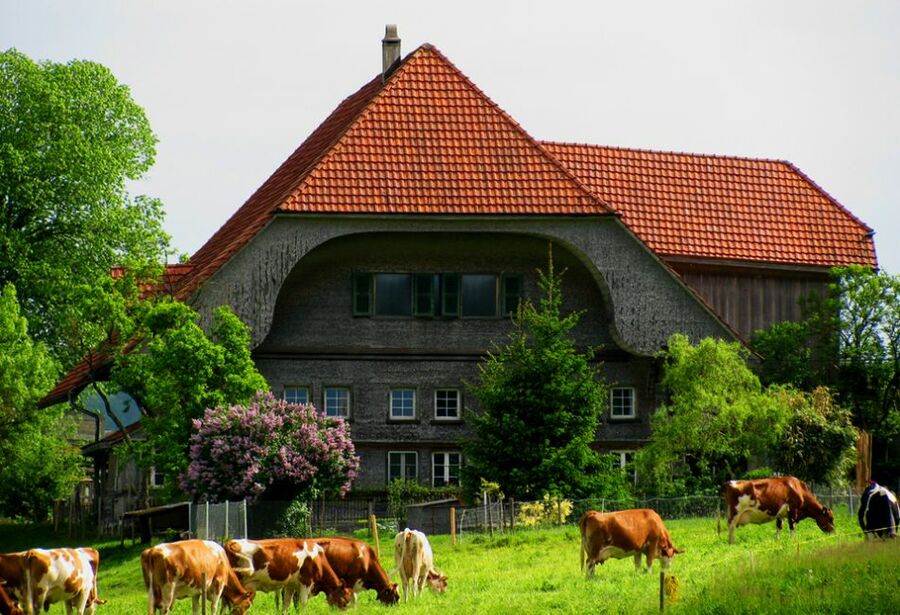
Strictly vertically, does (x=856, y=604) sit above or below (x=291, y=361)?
below

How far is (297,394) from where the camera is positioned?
2105 inches

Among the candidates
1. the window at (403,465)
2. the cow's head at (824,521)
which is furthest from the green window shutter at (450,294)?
the cow's head at (824,521)

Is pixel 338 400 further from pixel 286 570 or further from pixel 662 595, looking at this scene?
pixel 662 595

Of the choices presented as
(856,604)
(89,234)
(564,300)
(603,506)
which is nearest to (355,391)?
(564,300)

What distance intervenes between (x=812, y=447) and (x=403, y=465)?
35.9 ft

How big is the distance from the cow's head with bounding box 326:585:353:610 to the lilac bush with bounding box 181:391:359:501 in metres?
12.9

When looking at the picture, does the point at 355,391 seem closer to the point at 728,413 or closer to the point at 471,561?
the point at 728,413

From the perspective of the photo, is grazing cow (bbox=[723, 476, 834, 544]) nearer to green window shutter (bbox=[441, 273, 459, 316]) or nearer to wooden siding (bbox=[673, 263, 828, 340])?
green window shutter (bbox=[441, 273, 459, 316])

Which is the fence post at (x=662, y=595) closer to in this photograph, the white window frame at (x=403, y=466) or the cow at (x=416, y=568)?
the cow at (x=416, y=568)

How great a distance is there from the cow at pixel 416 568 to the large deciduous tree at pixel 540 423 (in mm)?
12666

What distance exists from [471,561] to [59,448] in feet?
93.1

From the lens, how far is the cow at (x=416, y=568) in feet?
113

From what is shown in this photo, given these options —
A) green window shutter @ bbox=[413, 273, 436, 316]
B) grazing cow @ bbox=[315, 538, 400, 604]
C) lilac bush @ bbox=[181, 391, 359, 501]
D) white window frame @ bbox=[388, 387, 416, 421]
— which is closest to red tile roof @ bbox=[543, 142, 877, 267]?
green window shutter @ bbox=[413, 273, 436, 316]

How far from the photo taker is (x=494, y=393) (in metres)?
48.1
